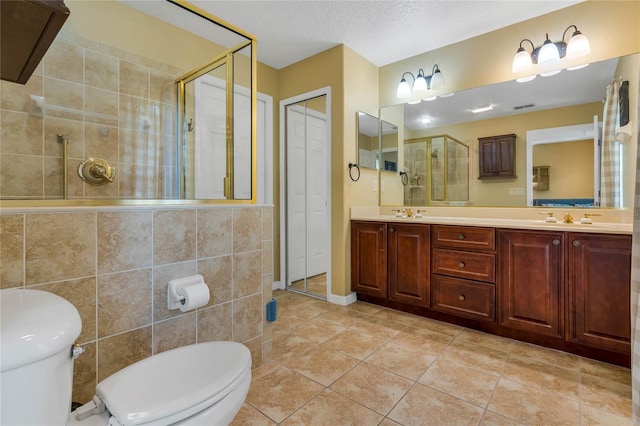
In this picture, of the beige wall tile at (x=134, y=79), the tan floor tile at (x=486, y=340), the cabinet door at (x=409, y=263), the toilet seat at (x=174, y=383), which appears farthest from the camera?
the cabinet door at (x=409, y=263)

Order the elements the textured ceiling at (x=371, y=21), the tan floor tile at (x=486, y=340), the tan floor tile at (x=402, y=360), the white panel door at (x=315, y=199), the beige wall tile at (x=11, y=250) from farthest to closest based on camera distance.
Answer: the white panel door at (x=315, y=199) < the textured ceiling at (x=371, y=21) < the tan floor tile at (x=486, y=340) < the tan floor tile at (x=402, y=360) < the beige wall tile at (x=11, y=250)

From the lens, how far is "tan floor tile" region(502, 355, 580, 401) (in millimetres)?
1511

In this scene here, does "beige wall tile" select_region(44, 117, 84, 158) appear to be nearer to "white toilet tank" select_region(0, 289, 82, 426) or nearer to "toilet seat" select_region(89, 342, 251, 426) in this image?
"white toilet tank" select_region(0, 289, 82, 426)

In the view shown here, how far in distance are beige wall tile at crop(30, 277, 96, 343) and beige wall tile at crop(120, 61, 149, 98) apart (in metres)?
1.55

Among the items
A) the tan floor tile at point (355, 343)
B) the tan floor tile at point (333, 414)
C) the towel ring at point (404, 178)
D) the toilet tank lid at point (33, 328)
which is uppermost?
the towel ring at point (404, 178)

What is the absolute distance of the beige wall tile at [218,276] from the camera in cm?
149

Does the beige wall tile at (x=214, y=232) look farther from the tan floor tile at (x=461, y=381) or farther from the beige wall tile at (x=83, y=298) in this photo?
the tan floor tile at (x=461, y=381)

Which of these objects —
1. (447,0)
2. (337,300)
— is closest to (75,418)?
(337,300)

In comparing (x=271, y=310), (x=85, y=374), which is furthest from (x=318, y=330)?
(x=85, y=374)

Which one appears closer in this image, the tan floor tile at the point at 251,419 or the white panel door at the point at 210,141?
the tan floor tile at the point at 251,419

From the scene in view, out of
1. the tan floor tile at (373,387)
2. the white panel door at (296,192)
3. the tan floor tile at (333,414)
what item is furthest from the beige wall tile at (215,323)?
the white panel door at (296,192)

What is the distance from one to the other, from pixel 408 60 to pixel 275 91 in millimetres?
1454

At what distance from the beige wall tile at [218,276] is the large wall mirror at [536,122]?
2.11 m

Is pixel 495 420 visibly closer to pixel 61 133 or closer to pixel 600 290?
pixel 600 290
